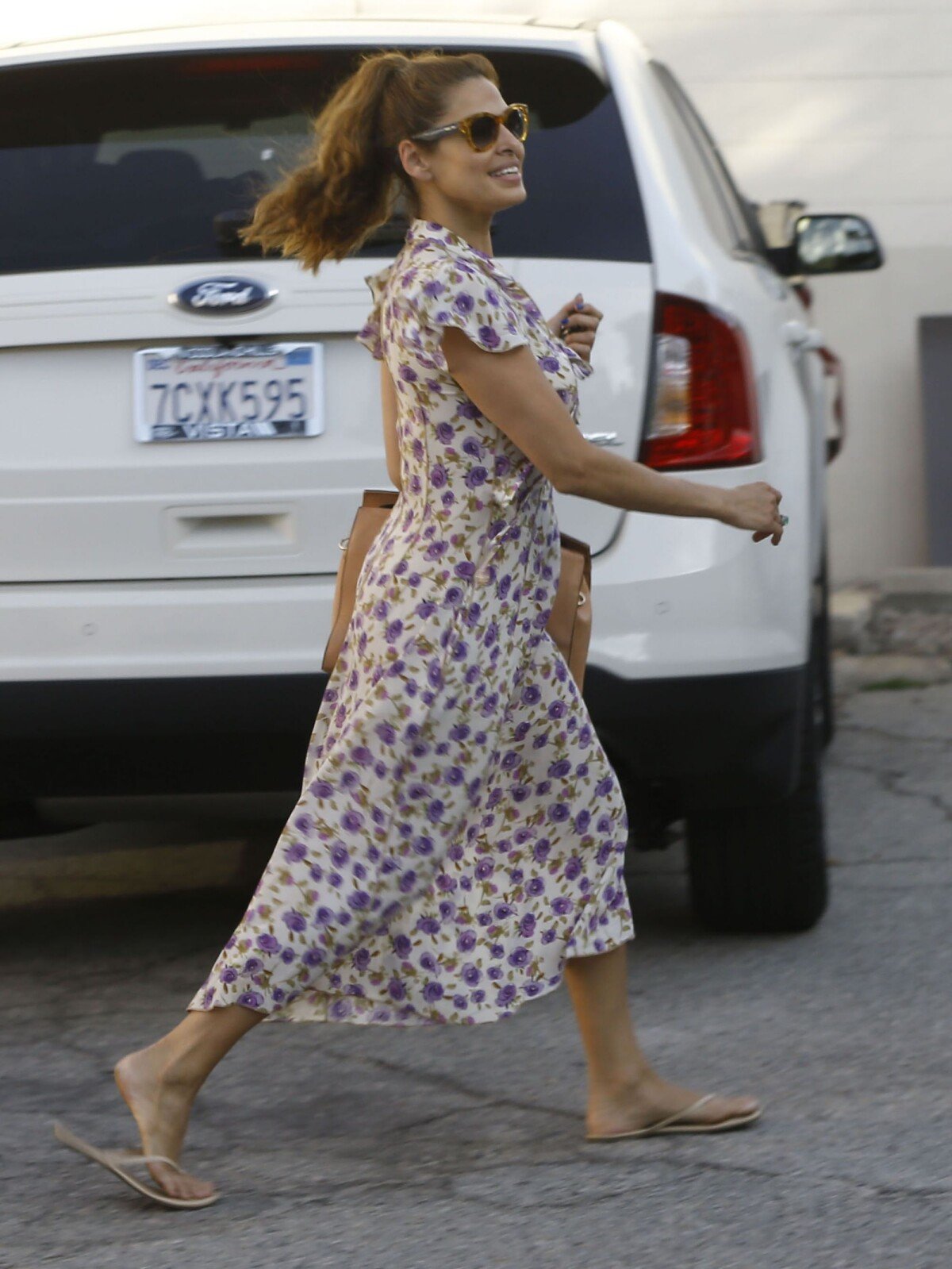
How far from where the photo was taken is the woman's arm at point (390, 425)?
2811mm

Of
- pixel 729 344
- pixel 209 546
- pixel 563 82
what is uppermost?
pixel 563 82

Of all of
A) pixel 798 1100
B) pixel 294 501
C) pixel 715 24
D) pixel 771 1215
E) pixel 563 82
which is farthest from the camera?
pixel 715 24

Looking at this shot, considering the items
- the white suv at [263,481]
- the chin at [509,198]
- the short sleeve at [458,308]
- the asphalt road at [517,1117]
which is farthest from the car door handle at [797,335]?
the short sleeve at [458,308]

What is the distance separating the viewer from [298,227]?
280cm

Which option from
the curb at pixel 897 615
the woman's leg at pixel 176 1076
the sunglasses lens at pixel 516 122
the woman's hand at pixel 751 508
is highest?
the sunglasses lens at pixel 516 122

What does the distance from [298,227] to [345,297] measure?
0.55 m

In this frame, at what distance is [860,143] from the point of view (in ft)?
30.4

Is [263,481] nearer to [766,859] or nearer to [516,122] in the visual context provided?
[516,122]

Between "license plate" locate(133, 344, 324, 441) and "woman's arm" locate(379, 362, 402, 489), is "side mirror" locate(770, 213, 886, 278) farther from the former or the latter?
"woman's arm" locate(379, 362, 402, 489)

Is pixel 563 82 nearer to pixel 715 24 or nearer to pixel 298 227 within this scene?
pixel 298 227

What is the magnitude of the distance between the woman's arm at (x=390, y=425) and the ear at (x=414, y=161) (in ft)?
0.85

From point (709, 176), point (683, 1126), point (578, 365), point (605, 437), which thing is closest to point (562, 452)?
point (578, 365)

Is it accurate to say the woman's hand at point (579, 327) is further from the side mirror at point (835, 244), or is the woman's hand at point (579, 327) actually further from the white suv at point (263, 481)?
the side mirror at point (835, 244)

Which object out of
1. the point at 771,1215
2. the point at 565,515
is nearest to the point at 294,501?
the point at 565,515
